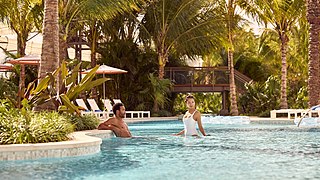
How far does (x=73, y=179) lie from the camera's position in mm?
6152

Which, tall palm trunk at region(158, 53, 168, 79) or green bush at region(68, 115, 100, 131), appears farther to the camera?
tall palm trunk at region(158, 53, 168, 79)

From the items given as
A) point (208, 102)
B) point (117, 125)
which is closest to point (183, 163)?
point (117, 125)

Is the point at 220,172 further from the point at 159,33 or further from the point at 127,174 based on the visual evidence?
the point at 159,33

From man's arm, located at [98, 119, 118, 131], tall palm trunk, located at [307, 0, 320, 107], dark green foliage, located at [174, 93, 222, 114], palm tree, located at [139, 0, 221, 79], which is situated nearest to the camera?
man's arm, located at [98, 119, 118, 131]

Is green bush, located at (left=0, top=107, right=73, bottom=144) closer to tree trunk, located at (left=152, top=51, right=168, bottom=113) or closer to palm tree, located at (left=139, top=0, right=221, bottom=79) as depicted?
tree trunk, located at (left=152, top=51, right=168, bottom=113)

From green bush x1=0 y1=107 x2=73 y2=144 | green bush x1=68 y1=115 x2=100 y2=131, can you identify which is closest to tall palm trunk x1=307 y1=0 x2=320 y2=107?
green bush x1=68 y1=115 x2=100 y2=131

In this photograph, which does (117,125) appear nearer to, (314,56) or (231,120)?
(231,120)

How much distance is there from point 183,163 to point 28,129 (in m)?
2.65

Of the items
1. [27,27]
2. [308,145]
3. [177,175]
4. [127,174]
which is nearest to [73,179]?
[127,174]

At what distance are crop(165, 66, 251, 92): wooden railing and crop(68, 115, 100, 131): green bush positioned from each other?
14004 millimetres

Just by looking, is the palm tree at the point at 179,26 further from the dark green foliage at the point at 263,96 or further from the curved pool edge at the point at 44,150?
the curved pool edge at the point at 44,150

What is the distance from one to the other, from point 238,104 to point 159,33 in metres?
5.53

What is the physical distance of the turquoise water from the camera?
6441 mm

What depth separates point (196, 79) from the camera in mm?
27469
